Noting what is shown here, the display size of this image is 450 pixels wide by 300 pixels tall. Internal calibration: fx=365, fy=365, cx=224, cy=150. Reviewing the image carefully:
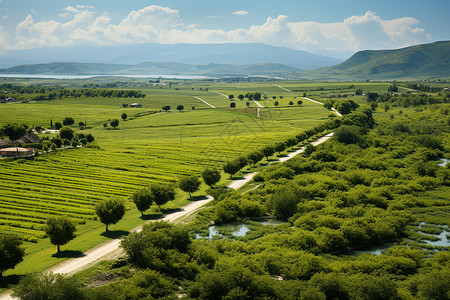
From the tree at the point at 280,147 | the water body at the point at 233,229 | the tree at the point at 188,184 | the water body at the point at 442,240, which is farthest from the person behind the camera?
the tree at the point at 280,147

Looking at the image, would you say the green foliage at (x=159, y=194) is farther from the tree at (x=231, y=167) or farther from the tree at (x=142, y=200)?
the tree at (x=231, y=167)

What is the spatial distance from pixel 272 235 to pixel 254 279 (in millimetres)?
14257

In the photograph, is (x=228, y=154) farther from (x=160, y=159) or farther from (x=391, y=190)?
(x=391, y=190)

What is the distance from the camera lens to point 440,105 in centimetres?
18650

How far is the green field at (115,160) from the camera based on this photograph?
53.4 meters

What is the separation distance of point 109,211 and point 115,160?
45.1m

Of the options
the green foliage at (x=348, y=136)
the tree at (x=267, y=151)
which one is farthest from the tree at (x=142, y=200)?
the green foliage at (x=348, y=136)

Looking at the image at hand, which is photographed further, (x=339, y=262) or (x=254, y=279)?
(x=339, y=262)

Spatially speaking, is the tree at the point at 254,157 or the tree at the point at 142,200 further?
the tree at the point at 254,157

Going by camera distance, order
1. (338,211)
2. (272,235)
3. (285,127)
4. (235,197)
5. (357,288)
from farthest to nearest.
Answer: (285,127) < (235,197) < (338,211) < (272,235) < (357,288)

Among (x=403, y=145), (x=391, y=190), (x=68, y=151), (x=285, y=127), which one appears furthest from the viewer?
(x=285, y=127)

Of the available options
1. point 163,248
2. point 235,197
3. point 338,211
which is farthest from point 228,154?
point 163,248

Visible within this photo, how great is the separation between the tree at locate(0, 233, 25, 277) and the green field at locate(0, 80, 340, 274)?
4.82 feet

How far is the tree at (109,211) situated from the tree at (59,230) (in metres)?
5.55
